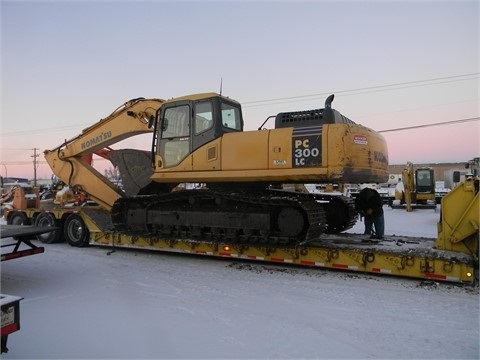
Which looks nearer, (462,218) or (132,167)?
(462,218)

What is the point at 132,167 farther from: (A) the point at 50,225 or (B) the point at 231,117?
→ (A) the point at 50,225

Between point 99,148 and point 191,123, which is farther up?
point 191,123

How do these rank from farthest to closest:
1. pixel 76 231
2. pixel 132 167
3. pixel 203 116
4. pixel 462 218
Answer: pixel 76 231 < pixel 132 167 < pixel 203 116 < pixel 462 218

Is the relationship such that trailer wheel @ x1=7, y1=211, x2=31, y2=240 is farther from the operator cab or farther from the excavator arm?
the operator cab

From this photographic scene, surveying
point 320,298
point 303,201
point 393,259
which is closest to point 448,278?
point 393,259

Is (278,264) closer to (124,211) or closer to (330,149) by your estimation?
(330,149)

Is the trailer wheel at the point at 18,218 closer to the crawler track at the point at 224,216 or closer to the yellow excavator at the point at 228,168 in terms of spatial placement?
the yellow excavator at the point at 228,168

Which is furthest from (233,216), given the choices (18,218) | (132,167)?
(18,218)

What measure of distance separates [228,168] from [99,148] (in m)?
4.35

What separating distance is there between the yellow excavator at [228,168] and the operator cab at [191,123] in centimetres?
2

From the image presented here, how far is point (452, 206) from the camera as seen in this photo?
22.1 feet

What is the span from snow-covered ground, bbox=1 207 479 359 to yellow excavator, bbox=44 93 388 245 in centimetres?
100

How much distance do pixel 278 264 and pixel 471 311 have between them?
3.57 meters

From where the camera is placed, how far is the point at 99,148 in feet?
34.2
